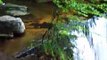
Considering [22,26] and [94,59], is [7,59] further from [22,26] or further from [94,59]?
[94,59]

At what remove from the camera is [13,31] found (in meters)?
5.04

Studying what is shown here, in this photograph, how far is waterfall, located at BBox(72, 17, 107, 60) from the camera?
476 centimetres

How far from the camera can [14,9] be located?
6.06m

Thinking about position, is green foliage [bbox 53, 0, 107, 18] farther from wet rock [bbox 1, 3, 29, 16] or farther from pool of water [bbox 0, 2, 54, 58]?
wet rock [bbox 1, 3, 29, 16]

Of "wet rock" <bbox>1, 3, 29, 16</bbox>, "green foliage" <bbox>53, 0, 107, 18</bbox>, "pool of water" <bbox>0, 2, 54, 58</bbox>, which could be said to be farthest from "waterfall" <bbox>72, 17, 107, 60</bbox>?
"wet rock" <bbox>1, 3, 29, 16</bbox>

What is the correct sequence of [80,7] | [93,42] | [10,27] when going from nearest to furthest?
[80,7], [10,27], [93,42]

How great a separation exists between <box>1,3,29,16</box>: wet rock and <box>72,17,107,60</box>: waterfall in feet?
5.03

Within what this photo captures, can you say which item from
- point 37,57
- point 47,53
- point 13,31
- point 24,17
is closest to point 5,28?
point 13,31

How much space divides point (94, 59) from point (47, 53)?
6.59 feet

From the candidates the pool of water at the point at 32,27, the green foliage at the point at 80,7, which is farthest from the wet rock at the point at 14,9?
the green foliage at the point at 80,7

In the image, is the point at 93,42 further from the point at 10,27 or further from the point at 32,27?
the point at 10,27

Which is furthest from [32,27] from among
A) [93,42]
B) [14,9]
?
[93,42]

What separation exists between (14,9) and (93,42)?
1836mm

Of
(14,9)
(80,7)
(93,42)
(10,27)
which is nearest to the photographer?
(80,7)
